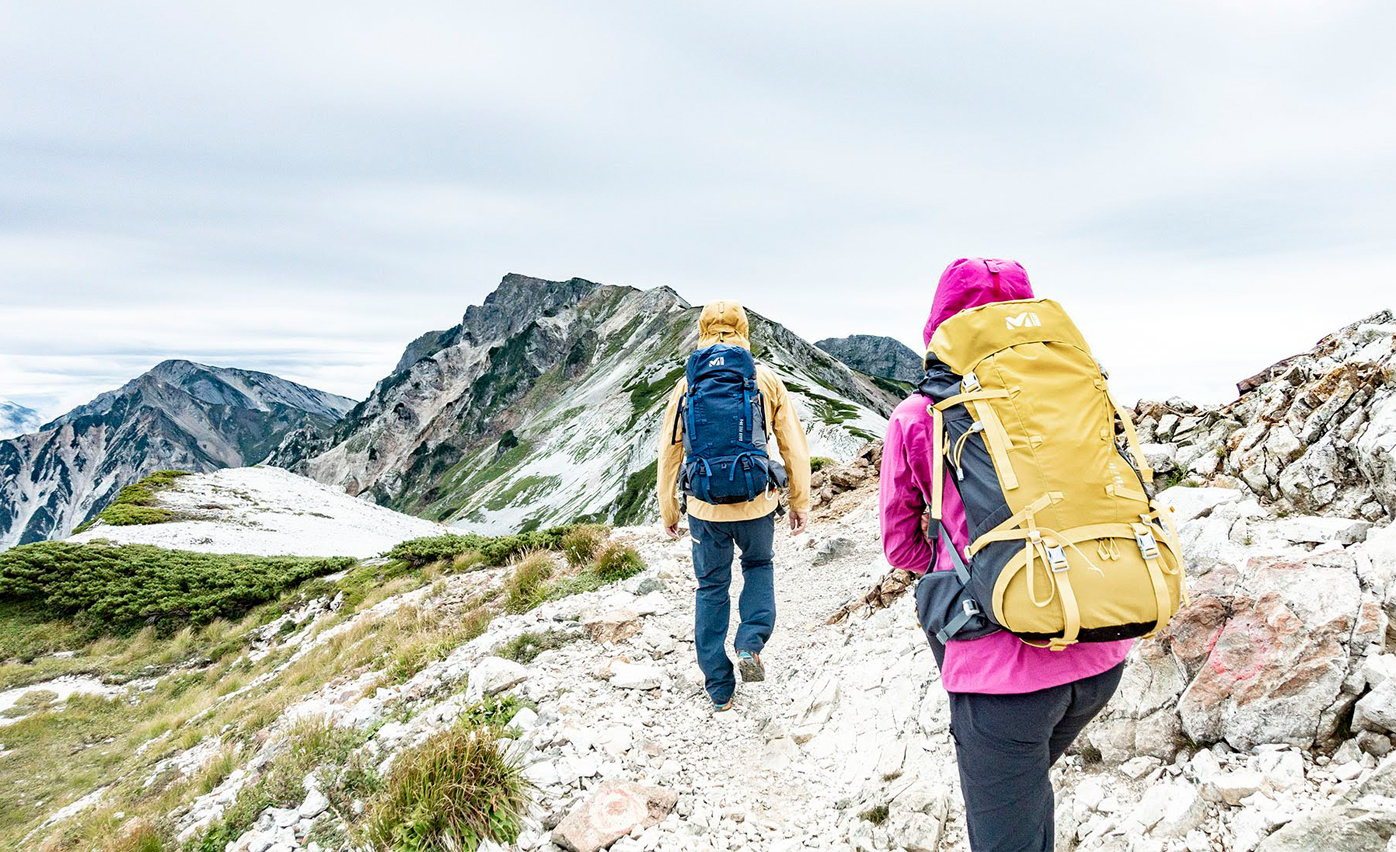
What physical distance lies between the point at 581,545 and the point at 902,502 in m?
8.08

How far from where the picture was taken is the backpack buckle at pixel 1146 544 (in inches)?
83.0

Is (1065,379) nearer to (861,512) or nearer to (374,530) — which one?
(861,512)

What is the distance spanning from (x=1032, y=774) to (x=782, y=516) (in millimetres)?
12382

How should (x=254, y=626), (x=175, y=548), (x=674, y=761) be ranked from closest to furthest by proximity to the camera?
(x=674, y=761), (x=254, y=626), (x=175, y=548)

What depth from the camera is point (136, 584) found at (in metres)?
21.6

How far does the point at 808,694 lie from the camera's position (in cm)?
532

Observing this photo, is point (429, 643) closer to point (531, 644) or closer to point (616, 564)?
point (531, 644)

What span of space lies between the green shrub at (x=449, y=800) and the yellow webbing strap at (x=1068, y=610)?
3.19 meters

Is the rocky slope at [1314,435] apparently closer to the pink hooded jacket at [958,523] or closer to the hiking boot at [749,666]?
the pink hooded jacket at [958,523]

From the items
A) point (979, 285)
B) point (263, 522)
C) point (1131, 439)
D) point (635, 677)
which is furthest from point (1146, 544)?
point (263, 522)

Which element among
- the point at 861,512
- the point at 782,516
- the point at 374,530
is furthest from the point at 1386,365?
the point at 374,530

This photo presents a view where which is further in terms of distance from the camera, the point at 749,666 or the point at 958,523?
the point at 749,666

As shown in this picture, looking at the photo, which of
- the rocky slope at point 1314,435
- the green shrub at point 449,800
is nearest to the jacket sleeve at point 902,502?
the green shrub at point 449,800

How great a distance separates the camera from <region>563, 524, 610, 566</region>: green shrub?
32.6 feet
